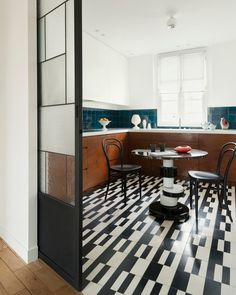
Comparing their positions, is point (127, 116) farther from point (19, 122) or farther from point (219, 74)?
point (19, 122)

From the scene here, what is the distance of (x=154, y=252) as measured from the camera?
78.7 inches

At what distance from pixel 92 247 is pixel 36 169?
2.87 feet

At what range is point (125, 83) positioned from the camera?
534 cm

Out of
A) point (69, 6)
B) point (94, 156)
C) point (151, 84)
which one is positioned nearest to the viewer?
point (69, 6)

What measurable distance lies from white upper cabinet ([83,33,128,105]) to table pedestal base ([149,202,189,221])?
2.19 meters

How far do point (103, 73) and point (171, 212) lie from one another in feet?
9.62

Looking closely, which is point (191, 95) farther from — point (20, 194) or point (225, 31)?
point (20, 194)

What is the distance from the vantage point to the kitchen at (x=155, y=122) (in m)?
1.78

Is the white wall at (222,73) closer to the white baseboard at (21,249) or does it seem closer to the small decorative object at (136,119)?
the small decorative object at (136,119)

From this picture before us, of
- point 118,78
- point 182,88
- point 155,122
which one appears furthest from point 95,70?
point 182,88

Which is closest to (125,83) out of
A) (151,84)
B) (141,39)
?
(151,84)

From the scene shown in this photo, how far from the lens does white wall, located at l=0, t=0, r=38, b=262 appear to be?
5.94 feet

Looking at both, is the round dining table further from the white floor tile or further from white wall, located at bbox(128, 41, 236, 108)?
white wall, located at bbox(128, 41, 236, 108)

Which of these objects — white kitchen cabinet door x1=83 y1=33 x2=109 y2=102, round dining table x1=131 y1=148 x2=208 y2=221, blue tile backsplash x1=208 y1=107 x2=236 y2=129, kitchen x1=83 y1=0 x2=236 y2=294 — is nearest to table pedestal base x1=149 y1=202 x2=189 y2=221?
round dining table x1=131 y1=148 x2=208 y2=221
